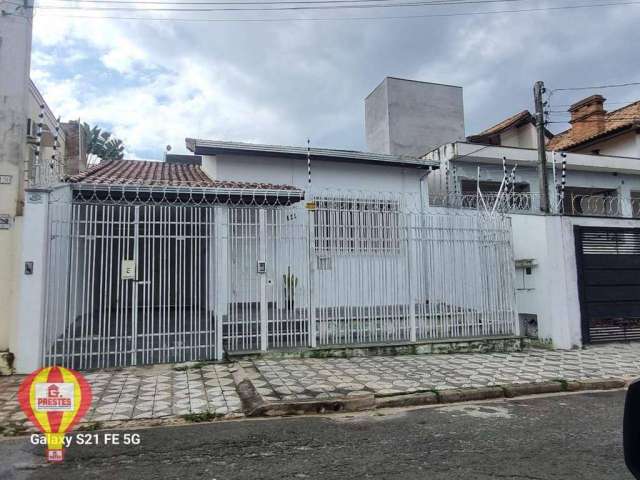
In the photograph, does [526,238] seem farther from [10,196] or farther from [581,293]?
[10,196]

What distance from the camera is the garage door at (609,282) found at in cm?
817

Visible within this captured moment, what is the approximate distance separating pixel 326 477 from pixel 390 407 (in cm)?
196

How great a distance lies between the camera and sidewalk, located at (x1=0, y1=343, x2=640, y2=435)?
4570 mm

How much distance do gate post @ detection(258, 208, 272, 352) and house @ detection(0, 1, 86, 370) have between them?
3138mm

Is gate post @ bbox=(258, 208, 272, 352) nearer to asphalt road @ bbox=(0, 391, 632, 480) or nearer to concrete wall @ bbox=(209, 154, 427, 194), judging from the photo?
asphalt road @ bbox=(0, 391, 632, 480)

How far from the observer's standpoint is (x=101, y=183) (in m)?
7.39

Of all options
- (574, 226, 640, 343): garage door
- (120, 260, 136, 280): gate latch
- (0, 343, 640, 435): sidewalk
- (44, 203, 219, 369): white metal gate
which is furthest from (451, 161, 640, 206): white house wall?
(120, 260, 136, 280): gate latch

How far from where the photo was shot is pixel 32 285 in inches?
229

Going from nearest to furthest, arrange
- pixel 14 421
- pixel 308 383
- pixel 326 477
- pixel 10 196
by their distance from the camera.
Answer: pixel 326 477
pixel 14 421
pixel 308 383
pixel 10 196

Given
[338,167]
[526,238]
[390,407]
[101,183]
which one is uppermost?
[338,167]

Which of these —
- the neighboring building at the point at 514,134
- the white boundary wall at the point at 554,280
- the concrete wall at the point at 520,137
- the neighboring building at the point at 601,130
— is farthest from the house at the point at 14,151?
the neighboring building at the point at 601,130

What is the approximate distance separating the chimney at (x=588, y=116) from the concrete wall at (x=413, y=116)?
4741mm

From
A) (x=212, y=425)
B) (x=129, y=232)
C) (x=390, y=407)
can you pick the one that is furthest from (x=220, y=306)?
(x=390, y=407)

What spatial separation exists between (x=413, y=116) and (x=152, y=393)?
12305mm
